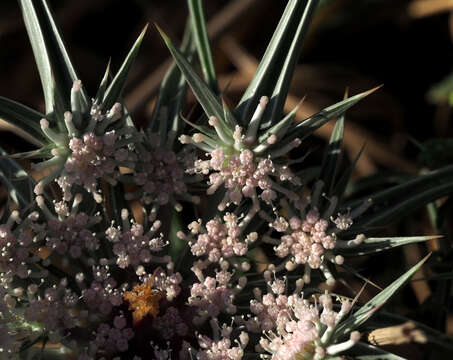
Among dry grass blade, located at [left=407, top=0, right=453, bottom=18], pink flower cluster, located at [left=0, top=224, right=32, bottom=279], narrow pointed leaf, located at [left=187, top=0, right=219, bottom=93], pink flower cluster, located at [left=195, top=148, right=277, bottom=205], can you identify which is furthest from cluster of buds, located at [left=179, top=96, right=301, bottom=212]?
dry grass blade, located at [left=407, top=0, right=453, bottom=18]

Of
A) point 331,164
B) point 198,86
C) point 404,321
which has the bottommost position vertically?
point 404,321

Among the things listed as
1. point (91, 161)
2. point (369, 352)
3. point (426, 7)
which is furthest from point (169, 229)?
point (426, 7)

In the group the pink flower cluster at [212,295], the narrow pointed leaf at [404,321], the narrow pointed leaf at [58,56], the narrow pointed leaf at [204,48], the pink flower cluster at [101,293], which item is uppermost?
the narrow pointed leaf at [58,56]

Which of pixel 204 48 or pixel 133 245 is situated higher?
pixel 204 48

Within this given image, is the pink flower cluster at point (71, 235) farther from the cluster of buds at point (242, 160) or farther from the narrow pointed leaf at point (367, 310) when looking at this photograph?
the narrow pointed leaf at point (367, 310)

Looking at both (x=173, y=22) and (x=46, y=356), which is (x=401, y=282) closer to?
(x=46, y=356)

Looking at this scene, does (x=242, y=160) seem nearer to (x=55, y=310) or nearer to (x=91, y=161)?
(x=91, y=161)

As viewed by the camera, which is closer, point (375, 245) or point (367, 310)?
point (367, 310)

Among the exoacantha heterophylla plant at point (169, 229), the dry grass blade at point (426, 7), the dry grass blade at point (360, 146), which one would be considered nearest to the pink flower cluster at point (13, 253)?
the exoacantha heterophylla plant at point (169, 229)
